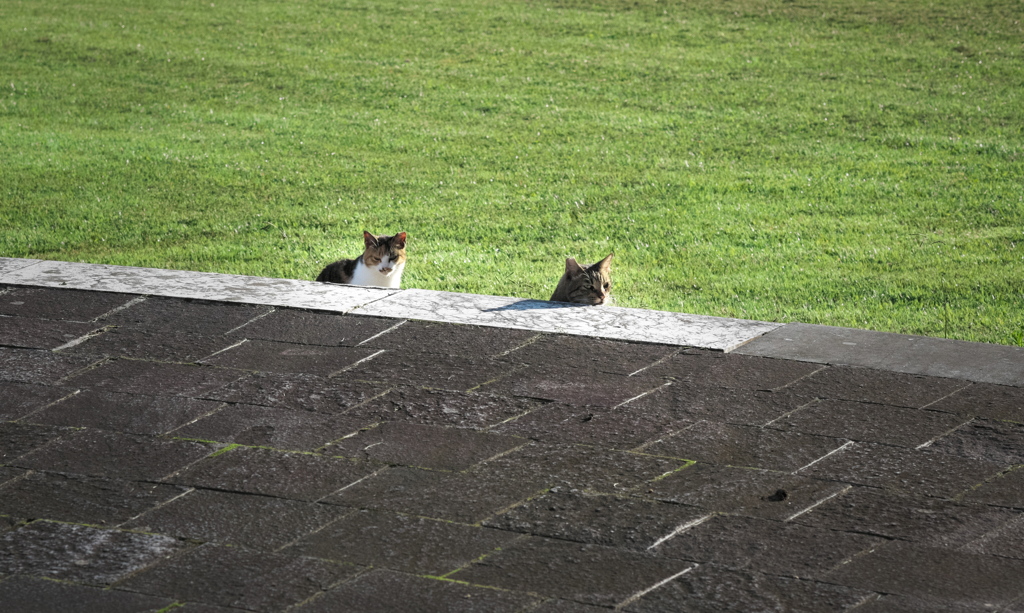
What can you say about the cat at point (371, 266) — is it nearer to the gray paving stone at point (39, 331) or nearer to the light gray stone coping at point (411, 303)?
the light gray stone coping at point (411, 303)

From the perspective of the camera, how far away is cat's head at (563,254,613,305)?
23.3 feet

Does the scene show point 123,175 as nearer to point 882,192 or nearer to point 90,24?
point 882,192

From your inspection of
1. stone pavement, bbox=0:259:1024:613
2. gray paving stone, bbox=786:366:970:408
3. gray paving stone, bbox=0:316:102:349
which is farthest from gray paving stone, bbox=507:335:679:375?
gray paving stone, bbox=0:316:102:349

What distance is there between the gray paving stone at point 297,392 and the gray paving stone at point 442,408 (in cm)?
9

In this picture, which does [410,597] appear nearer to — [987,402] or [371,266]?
[987,402]

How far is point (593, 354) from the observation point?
213 inches

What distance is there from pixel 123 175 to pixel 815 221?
24.0 ft

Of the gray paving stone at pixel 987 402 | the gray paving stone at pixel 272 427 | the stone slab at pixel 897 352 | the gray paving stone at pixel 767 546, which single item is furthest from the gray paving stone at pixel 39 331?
the gray paving stone at pixel 987 402

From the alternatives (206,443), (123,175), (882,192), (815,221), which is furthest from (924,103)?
(206,443)

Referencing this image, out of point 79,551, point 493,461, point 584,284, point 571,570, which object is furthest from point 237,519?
point 584,284

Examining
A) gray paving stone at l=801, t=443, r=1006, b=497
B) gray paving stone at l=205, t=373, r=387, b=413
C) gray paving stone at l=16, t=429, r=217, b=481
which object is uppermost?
gray paving stone at l=205, t=373, r=387, b=413

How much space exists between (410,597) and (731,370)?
2.22m

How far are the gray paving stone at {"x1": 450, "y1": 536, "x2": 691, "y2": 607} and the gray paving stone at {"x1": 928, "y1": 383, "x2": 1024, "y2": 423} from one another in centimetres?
171

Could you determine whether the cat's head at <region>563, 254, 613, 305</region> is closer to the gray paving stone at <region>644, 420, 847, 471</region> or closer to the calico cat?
the calico cat
